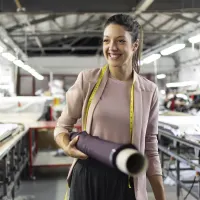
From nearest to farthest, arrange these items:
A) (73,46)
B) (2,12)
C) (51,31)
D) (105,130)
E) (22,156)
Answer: (105,130), (22,156), (2,12), (51,31), (73,46)

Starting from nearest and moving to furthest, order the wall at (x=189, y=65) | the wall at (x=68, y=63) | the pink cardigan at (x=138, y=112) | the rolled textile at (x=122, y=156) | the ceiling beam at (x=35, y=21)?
1. the rolled textile at (x=122, y=156)
2. the pink cardigan at (x=138, y=112)
3. the ceiling beam at (x=35, y=21)
4. the wall at (x=189, y=65)
5. the wall at (x=68, y=63)

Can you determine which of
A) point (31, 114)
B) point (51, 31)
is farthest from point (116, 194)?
point (51, 31)

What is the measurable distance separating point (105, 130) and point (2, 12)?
419 cm

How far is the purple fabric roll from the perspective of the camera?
31.2 inches

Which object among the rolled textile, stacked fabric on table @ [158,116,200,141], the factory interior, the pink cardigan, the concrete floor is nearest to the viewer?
the rolled textile

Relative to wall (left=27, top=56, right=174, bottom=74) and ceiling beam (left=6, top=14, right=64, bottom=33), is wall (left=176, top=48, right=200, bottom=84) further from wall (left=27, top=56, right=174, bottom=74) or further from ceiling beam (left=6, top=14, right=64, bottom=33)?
ceiling beam (left=6, top=14, right=64, bottom=33)

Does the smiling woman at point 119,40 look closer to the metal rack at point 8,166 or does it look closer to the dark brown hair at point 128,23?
the dark brown hair at point 128,23

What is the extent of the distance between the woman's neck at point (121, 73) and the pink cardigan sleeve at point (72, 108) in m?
0.12

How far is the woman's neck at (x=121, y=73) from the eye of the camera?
3.80 ft

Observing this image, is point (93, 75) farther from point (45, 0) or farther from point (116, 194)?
point (45, 0)

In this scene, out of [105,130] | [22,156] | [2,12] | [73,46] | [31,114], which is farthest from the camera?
[73,46]

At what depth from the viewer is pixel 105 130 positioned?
3.55 feet

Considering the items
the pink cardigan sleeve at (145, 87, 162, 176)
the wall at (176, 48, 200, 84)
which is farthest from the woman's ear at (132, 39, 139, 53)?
the wall at (176, 48, 200, 84)

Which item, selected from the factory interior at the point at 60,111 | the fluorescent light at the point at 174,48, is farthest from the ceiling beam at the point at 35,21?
the fluorescent light at the point at 174,48
